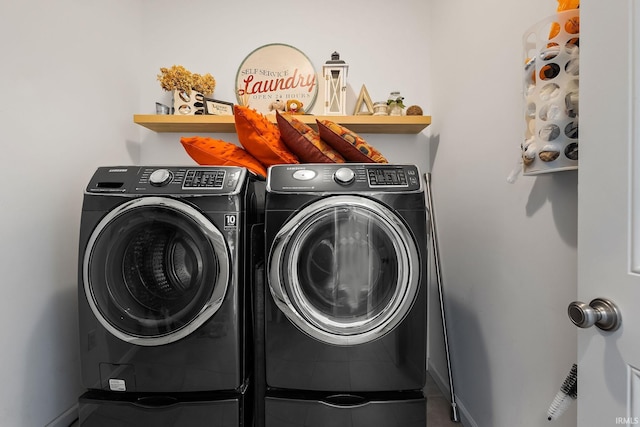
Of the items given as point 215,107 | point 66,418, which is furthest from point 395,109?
point 66,418

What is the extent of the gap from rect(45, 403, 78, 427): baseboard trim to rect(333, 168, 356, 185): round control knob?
1.65 metres

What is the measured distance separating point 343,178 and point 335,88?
39.9 inches

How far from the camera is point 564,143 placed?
873 mm

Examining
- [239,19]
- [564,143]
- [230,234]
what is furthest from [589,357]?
[239,19]

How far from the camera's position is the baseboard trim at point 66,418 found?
4.82 ft

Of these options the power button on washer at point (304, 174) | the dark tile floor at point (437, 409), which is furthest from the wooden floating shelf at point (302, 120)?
the dark tile floor at point (437, 409)

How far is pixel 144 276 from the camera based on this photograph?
4.28 feet

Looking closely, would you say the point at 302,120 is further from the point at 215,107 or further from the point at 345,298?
the point at 345,298

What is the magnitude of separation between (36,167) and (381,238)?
4.86ft

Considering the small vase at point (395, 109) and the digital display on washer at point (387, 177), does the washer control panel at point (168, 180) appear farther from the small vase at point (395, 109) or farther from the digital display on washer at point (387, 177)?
the small vase at point (395, 109)

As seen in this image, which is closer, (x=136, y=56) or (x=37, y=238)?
(x=37, y=238)

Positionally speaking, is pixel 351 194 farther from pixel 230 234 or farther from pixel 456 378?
pixel 456 378

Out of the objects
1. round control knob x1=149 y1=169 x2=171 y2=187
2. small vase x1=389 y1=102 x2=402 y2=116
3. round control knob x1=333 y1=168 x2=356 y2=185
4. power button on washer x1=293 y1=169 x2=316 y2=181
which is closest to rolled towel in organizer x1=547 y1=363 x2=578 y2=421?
round control knob x1=333 y1=168 x2=356 y2=185

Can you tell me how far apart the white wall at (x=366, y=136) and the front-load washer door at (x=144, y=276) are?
38 cm
